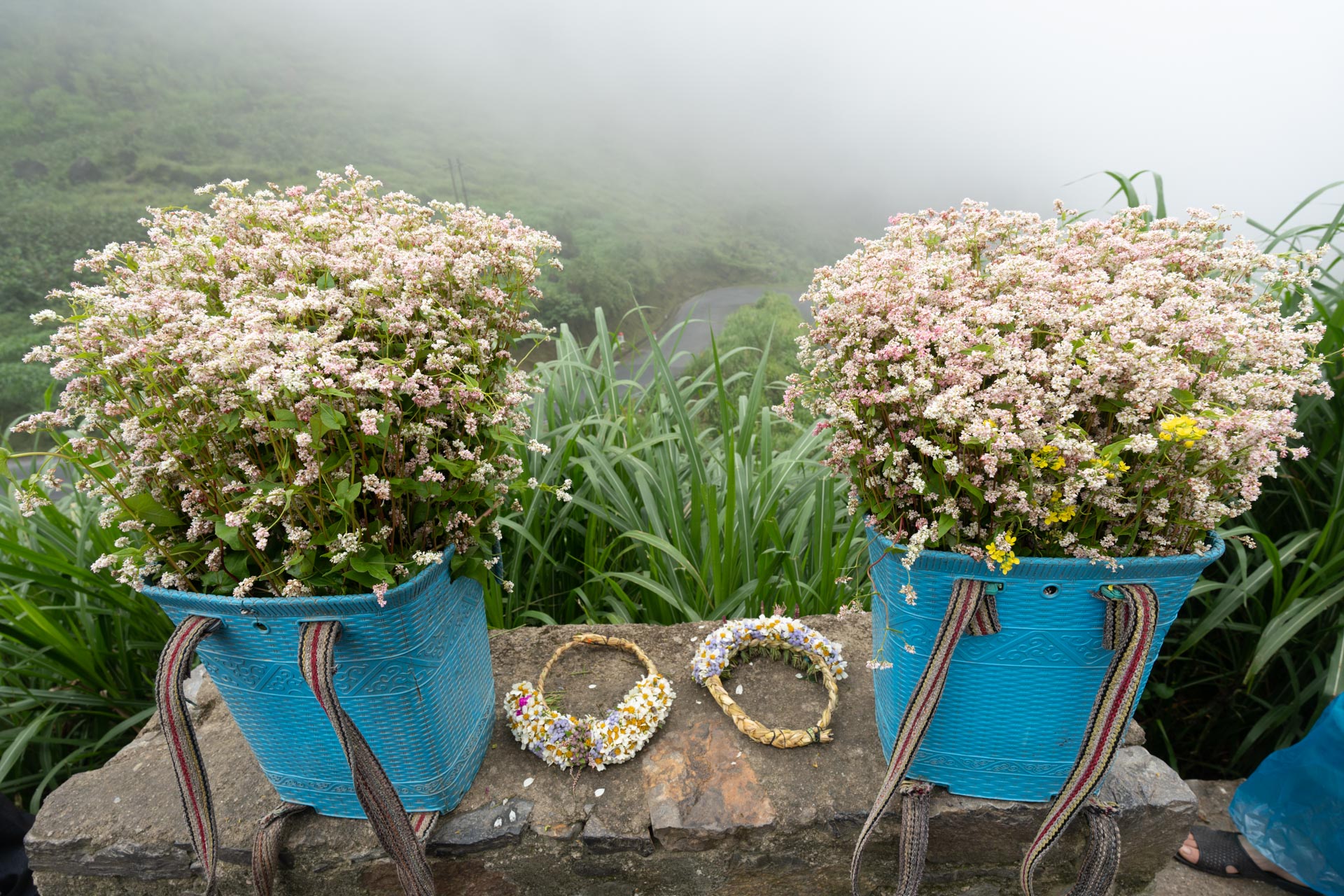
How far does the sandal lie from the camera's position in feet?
5.26

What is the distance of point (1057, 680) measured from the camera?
1089 mm

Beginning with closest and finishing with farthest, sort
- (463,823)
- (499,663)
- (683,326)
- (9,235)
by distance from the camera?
(463,823), (499,663), (9,235), (683,326)

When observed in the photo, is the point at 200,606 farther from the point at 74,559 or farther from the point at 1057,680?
the point at 74,559

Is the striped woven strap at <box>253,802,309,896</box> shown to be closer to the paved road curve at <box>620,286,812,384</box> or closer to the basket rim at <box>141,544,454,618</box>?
the basket rim at <box>141,544,454,618</box>

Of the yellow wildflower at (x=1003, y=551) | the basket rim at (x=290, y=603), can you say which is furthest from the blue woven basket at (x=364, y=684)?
the yellow wildflower at (x=1003, y=551)

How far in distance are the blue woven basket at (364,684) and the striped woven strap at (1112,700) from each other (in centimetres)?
105

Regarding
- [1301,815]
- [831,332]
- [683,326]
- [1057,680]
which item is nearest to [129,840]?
[831,332]

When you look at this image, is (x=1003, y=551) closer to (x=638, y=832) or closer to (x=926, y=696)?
(x=926, y=696)

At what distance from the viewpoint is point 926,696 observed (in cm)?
107

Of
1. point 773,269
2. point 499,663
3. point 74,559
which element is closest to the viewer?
point 499,663

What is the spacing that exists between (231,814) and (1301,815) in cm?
232

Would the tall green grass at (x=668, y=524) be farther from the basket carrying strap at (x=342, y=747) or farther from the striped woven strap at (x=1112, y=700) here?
the basket carrying strap at (x=342, y=747)

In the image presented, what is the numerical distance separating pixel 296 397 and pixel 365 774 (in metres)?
0.60

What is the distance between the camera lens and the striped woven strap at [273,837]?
46.7 inches
